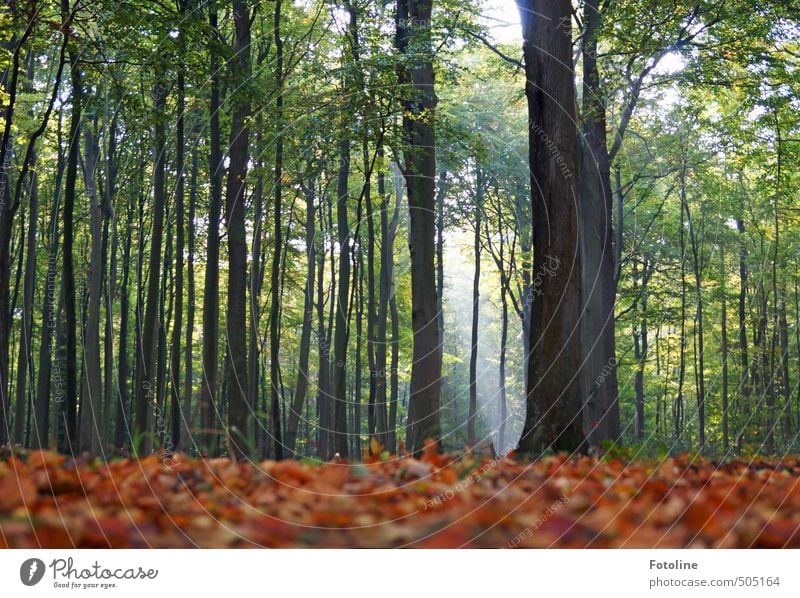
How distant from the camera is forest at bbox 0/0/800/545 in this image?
21.0ft

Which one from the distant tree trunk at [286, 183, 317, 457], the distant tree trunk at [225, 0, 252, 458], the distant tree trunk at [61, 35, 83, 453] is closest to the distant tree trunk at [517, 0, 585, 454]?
the distant tree trunk at [61, 35, 83, 453]

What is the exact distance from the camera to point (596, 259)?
12609 millimetres

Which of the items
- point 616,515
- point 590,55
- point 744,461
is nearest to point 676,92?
point 590,55

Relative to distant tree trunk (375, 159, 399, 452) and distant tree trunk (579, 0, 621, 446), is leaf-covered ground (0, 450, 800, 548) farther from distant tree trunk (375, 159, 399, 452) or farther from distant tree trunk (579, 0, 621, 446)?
distant tree trunk (375, 159, 399, 452)

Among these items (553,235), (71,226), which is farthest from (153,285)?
(553,235)

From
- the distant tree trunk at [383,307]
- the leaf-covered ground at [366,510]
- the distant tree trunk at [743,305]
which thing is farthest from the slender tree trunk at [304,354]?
the leaf-covered ground at [366,510]

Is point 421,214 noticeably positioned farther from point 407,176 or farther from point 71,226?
point 71,226

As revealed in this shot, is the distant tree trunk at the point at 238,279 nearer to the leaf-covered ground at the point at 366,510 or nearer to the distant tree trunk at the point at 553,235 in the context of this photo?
the distant tree trunk at the point at 553,235

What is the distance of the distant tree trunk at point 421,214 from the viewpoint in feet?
37.2

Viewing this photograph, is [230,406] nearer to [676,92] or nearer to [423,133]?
[423,133]

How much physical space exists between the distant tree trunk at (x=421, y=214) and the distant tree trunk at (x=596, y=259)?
84.0 inches

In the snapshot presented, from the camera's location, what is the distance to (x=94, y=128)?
17.2 m

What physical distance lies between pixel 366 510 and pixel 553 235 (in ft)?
12.7
